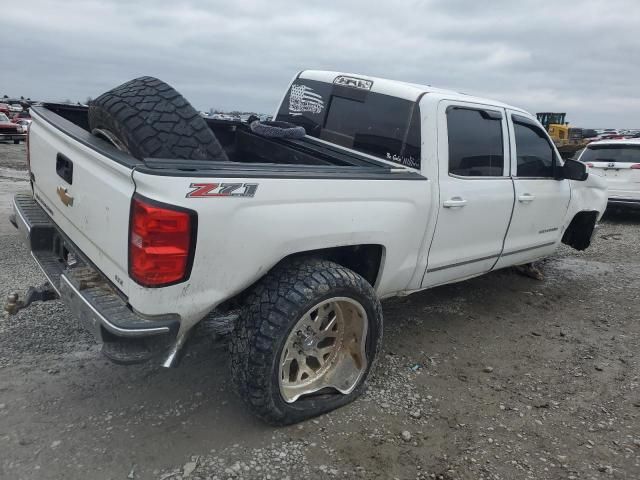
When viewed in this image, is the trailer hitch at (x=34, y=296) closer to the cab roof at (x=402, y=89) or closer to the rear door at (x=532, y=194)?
the cab roof at (x=402, y=89)

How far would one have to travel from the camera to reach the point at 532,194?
4406 millimetres

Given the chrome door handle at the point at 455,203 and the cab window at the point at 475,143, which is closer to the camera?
the chrome door handle at the point at 455,203

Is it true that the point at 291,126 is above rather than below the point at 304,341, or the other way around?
above

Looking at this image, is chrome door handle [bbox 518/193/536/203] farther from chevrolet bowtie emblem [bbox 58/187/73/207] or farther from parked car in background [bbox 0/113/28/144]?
parked car in background [bbox 0/113/28/144]

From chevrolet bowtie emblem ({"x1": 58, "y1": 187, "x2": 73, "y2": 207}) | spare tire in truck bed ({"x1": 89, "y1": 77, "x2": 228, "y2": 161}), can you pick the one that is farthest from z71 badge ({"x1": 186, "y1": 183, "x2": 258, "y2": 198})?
chevrolet bowtie emblem ({"x1": 58, "y1": 187, "x2": 73, "y2": 207})

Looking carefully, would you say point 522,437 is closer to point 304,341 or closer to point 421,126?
point 304,341

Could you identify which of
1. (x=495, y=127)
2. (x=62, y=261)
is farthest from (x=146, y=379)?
(x=495, y=127)

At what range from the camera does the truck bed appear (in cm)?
234

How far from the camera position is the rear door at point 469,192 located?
354 centimetres

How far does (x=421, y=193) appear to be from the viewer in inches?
130

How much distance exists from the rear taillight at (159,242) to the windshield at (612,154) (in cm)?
961

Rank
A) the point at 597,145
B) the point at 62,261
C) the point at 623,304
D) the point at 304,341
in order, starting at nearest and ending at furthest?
the point at 304,341 → the point at 62,261 → the point at 623,304 → the point at 597,145

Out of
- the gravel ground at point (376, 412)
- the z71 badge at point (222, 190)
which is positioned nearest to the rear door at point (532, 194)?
the gravel ground at point (376, 412)

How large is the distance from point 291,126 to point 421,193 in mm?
1444
